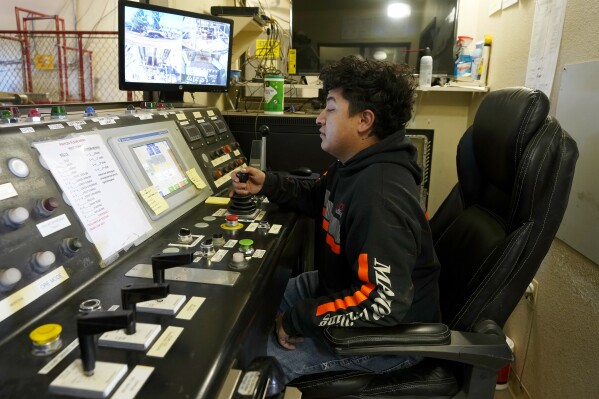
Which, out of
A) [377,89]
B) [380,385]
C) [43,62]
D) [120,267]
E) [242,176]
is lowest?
[380,385]

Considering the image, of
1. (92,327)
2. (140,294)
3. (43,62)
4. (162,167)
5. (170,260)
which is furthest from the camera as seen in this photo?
(43,62)

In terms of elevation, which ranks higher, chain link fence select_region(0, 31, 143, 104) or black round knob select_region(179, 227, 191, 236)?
chain link fence select_region(0, 31, 143, 104)

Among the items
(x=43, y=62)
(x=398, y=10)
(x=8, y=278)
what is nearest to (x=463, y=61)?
(x=398, y=10)

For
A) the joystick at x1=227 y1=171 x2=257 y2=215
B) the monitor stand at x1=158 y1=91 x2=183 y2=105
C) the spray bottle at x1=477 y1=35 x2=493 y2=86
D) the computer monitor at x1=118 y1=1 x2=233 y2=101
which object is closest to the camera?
the joystick at x1=227 y1=171 x2=257 y2=215

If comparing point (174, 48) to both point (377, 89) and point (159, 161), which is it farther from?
point (377, 89)

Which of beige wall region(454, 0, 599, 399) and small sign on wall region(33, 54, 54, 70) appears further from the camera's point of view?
small sign on wall region(33, 54, 54, 70)

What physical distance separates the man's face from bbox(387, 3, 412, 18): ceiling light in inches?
72.6

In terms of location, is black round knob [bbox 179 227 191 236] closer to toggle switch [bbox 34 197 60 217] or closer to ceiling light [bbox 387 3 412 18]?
toggle switch [bbox 34 197 60 217]

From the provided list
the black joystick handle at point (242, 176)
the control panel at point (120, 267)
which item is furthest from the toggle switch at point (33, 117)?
the black joystick handle at point (242, 176)

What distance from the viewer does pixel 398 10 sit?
2674 millimetres

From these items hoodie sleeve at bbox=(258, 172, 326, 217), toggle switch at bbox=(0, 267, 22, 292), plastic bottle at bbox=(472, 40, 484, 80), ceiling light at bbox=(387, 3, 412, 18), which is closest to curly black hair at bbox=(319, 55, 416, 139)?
hoodie sleeve at bbox=(258, 172, 326, 217)

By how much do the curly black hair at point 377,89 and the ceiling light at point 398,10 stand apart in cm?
179

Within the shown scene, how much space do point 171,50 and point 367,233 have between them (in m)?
1.20

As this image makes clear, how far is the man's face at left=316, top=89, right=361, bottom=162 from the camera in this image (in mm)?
1115
